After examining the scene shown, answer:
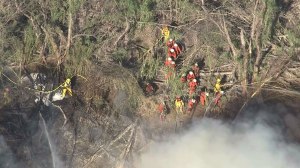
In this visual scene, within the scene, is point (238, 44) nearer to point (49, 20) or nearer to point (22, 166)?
point (49, 20)

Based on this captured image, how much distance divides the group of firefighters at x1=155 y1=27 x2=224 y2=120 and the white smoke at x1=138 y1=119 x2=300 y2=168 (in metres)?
1.14

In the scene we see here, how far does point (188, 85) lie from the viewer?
17.5 meters

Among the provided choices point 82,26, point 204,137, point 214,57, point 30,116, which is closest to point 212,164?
point 204,137

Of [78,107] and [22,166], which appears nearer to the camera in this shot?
[22,166]

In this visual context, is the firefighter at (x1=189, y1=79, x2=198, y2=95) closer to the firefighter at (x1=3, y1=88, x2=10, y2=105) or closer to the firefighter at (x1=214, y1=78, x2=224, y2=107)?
the firefighter at (x1=214, y1=78, x2=224, y2=107)

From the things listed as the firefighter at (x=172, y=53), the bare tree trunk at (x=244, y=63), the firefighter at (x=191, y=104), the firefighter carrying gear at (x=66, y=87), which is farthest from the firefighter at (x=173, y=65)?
the firefighter carrying gear at (x=66, y=87)

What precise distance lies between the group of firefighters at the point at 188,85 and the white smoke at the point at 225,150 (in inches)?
45.0

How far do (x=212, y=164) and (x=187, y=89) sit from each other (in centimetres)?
390

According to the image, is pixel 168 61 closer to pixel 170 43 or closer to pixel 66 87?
pixel 170 43

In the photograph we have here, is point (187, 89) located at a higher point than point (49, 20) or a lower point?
lower

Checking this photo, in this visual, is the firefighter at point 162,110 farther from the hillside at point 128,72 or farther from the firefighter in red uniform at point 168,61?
the firefighter in red uniform at point 168,61

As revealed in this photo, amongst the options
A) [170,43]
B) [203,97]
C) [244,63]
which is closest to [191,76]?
[203,97]

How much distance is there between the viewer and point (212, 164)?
1420 centimetres

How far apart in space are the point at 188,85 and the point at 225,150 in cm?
367
